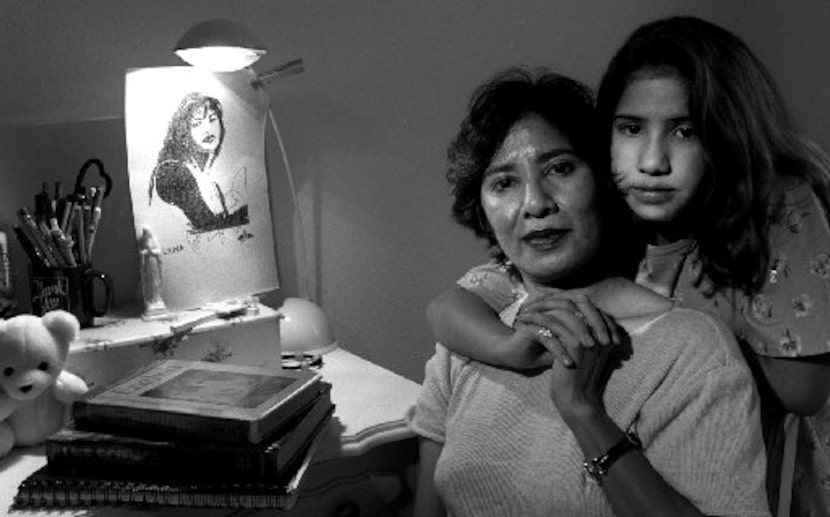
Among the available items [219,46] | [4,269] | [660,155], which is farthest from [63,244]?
[660,155]

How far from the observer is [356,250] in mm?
1734

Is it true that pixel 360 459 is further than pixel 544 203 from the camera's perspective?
Yes

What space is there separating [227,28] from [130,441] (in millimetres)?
681

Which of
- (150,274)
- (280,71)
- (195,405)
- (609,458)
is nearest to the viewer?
(609,458)

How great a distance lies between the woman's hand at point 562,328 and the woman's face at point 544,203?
0.05 m

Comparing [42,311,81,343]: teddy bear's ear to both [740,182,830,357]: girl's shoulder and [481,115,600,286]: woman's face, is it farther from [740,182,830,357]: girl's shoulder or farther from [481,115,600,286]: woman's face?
[740,182,830,357]: girl's shoulder

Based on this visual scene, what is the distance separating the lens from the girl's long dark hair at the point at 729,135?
911 mm

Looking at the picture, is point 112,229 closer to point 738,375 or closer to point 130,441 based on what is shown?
point 130,441

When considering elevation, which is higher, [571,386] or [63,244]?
[63,244]

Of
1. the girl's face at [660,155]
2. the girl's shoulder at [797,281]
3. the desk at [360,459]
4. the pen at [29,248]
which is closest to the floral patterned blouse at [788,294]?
the girl's shoulder at [797,281]

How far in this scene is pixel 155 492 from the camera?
897 mm

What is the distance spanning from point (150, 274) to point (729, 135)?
90cm

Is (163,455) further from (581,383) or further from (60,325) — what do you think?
(581,383)

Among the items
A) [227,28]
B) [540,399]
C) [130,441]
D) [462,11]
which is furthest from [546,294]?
[462,11]
